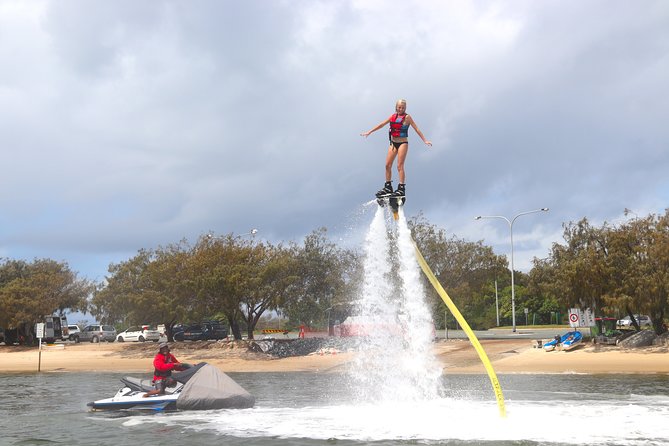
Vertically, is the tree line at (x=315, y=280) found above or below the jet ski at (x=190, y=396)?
above

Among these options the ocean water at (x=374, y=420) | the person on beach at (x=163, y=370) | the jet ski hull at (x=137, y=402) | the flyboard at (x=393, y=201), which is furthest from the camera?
the person on beach at (x=163, y=370)

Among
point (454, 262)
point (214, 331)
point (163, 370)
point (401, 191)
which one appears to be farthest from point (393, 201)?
point (214, 331)

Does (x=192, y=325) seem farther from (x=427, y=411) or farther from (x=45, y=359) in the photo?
(x=427, y=411)

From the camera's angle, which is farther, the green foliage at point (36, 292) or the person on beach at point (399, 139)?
the green foliage at point (36, 292)

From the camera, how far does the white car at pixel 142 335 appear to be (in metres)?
64.1

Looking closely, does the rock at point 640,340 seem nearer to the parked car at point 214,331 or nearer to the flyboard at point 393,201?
the flyboard at point 393,201

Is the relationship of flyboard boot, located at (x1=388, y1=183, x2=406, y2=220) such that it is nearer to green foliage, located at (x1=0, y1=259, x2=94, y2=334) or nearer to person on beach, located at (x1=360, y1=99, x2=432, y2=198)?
person on beach, located at (x1=360, y1=99, x2=432, y2=198)

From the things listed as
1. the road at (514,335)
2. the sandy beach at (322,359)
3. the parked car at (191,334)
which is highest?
the parked car at (191,334)

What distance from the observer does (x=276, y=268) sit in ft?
171

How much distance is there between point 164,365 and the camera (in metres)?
22.0

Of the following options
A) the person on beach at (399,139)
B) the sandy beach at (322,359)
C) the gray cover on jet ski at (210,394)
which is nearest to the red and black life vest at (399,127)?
the person on beach at (399,139)

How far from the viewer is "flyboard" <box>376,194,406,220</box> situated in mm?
16062

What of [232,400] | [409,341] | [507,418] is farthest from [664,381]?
[232,400]

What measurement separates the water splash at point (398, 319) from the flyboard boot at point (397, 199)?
222mm
